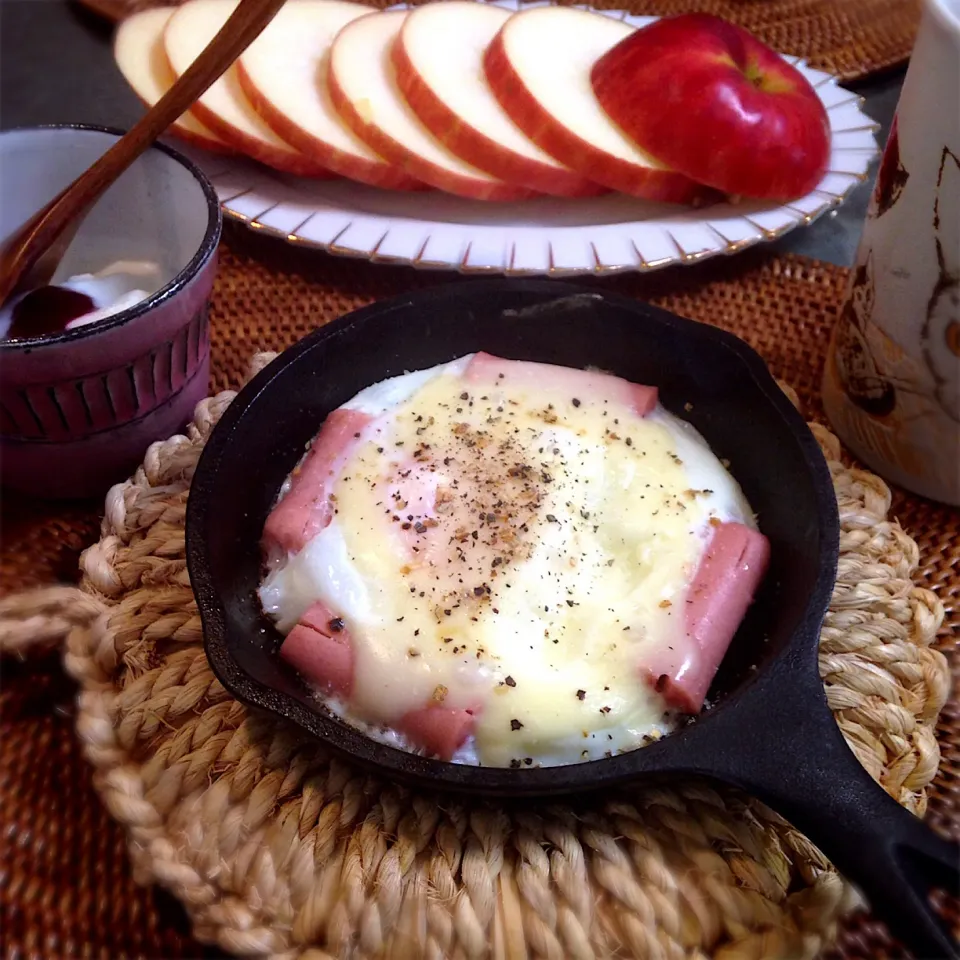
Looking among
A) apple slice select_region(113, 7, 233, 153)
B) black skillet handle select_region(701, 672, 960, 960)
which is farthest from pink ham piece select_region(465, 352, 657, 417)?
apple slice select_region(113, 7, 233, 153)

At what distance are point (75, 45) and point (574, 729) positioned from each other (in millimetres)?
2016

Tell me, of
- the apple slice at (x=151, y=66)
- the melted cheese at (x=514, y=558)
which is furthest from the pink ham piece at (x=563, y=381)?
the apple slice at (x=151, y=66)

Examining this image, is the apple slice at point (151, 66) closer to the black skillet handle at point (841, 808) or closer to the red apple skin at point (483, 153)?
the red apple skin at point (483, 153)

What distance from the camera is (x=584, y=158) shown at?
1287mm

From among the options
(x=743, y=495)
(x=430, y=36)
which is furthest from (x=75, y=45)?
(x=743, y=495)

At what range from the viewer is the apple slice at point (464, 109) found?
4.24 feet

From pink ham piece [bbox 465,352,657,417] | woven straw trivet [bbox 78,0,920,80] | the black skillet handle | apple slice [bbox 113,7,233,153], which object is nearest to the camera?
the black skillet handle

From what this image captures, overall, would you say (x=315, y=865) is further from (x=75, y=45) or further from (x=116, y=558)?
(x=75, y=45)

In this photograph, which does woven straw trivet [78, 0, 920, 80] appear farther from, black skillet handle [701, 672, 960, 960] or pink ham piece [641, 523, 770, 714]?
black skillet handle [701, 672, 960, 960]

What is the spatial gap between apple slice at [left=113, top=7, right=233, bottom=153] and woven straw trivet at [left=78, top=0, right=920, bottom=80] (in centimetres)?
24

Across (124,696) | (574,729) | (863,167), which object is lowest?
(124,696)

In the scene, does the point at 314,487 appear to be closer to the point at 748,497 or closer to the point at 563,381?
the point at 563,381

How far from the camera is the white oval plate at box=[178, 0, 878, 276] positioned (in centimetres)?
125

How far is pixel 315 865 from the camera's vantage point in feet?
2.30
